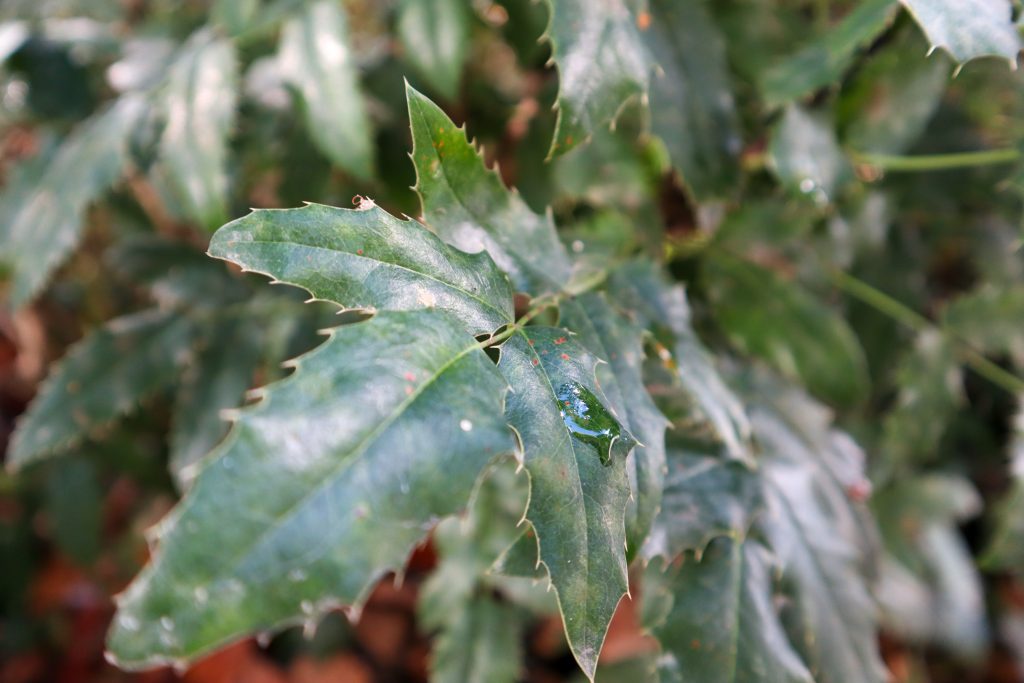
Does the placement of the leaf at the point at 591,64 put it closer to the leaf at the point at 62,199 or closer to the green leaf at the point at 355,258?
the green leaf at the point at 355,258

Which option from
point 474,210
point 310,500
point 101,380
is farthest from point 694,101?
point 101,380

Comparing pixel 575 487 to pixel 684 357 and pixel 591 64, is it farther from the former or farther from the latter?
pixel 591 64

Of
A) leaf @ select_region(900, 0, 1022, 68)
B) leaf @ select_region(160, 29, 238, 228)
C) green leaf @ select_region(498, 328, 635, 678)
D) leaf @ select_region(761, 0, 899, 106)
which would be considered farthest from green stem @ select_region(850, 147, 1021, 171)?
leaf @ select_region(160, 29, 238, 228)

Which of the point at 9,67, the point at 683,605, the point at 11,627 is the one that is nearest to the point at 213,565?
the point at 683,605

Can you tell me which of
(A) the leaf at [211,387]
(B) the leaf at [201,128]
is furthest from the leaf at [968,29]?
(A) the leaf at [211,387]

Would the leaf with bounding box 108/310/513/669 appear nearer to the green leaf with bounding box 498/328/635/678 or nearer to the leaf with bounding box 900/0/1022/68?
the green leaf with bounding box 498/328/635/678

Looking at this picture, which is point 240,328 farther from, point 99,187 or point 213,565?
point 213,565
